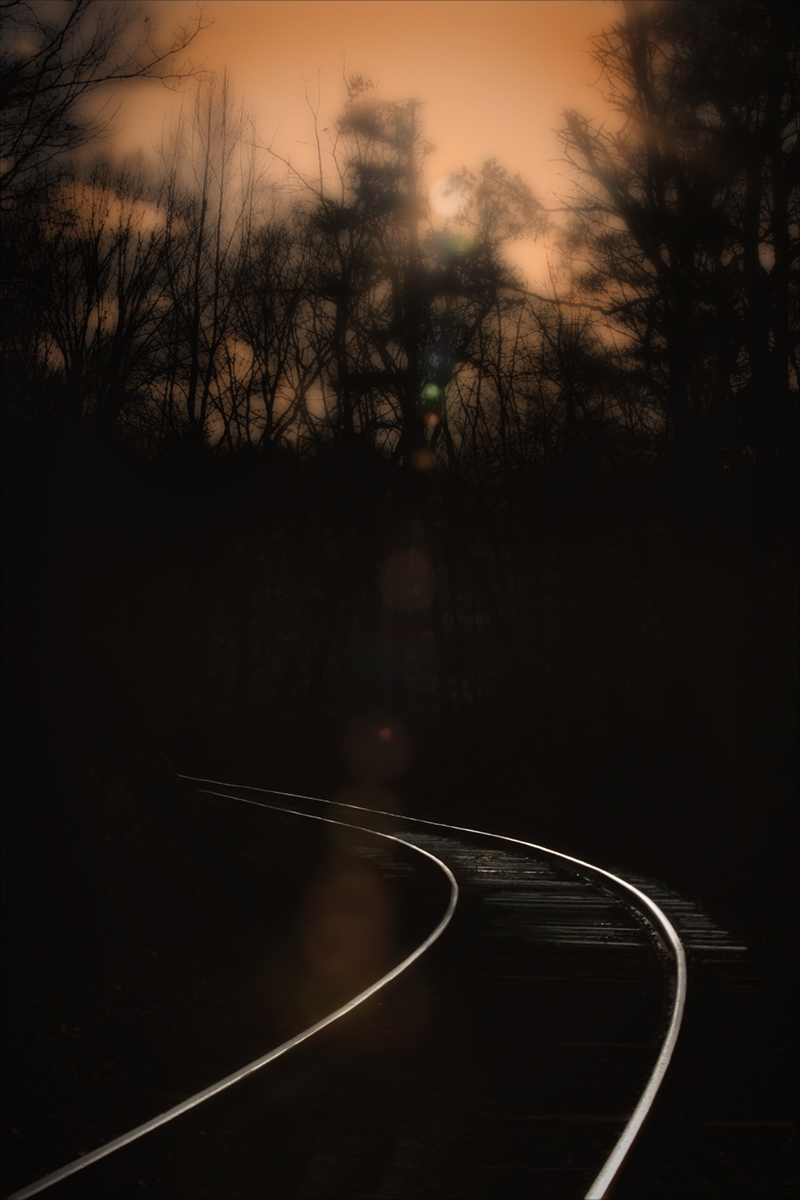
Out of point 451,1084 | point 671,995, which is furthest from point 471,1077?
point 671,995

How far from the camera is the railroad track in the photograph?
5840mm

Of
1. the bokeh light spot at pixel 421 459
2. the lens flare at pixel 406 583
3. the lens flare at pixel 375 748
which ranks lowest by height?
the lens flare at pixel 375 748

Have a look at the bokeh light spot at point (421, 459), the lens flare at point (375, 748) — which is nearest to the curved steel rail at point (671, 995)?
the lens flare at point (375, 748)

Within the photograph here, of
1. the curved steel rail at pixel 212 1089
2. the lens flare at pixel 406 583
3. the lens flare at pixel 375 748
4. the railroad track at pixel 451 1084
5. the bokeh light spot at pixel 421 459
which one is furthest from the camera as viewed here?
the lens flare at pixel 406 583

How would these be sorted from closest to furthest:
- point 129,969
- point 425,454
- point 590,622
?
point 129,969, point 425,454, point 590,622

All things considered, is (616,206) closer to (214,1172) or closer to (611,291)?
(611,291)

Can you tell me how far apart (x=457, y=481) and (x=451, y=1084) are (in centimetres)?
3385

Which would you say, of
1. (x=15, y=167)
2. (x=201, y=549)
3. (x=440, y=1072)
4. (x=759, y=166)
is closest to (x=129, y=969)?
(x=440, y=1072)

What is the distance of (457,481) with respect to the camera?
40594 mm

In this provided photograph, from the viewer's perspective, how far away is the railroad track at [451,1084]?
5.84 metres

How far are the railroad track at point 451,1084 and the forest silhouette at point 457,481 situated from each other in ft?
10.5

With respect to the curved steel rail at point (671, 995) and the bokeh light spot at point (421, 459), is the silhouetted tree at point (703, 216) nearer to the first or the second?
the curved steel rail at point (671, 995)

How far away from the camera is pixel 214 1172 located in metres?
5.87

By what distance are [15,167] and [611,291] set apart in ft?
44.6
